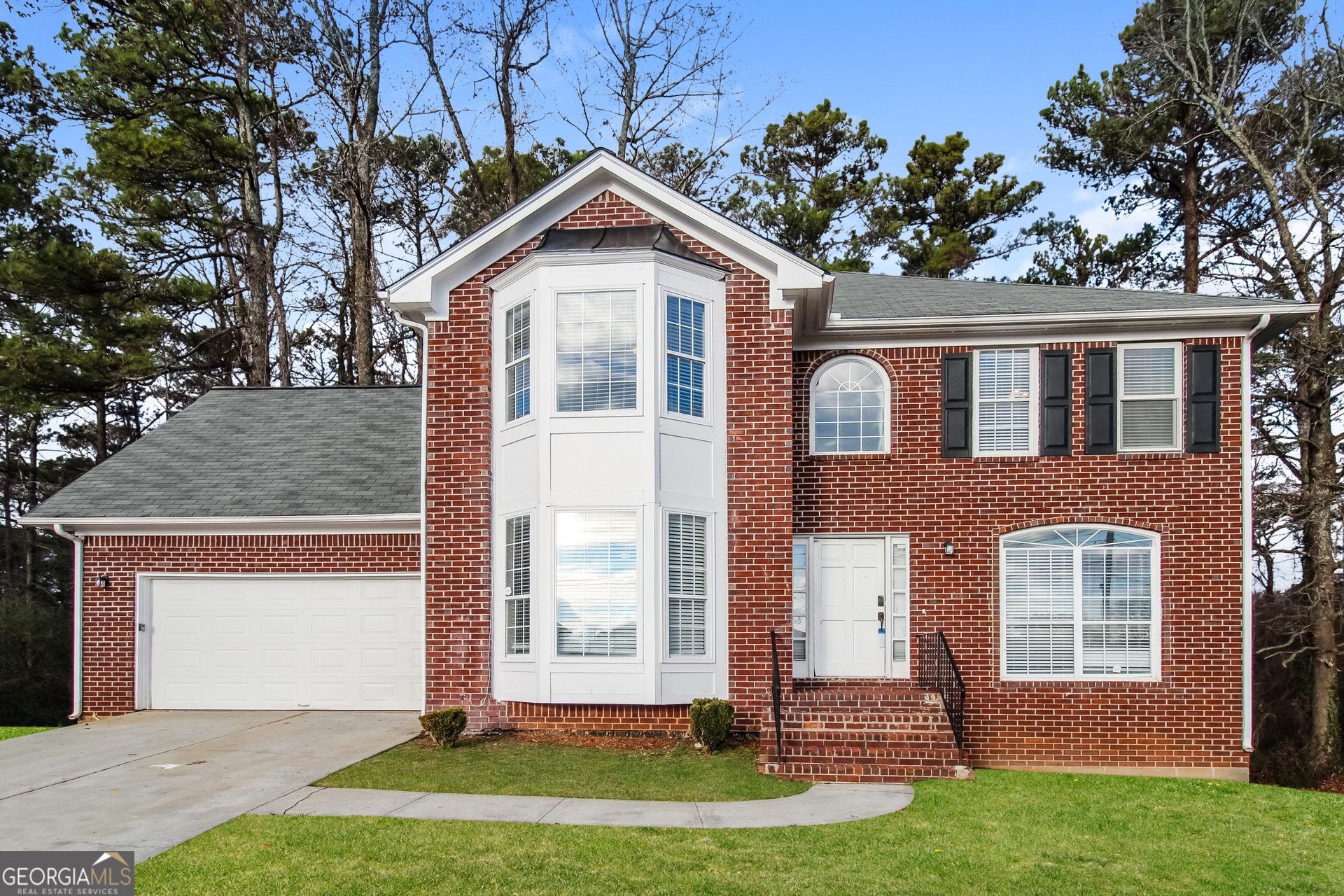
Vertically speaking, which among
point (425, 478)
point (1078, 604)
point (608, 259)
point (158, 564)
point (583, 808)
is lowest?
point (583, 808)

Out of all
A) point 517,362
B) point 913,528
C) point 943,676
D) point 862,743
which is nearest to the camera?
point 862,743

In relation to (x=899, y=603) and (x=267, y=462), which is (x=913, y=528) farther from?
(x=267, y=462)

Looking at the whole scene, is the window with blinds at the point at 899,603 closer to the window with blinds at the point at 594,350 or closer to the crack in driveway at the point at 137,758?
the window with blinds at the point at 594,350

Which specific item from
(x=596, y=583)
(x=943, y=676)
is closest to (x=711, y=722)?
(x=596, y=583)

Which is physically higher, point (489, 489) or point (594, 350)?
point (594, 350)

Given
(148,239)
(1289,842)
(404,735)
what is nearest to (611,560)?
(404,735)

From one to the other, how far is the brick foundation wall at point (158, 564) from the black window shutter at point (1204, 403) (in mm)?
10282

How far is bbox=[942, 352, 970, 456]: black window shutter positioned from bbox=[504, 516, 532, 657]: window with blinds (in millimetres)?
5305

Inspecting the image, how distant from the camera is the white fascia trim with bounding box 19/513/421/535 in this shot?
14.5 m

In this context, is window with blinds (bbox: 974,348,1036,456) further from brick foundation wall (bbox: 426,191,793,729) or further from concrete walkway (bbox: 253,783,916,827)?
concrete walkway (bbox: 253,783,916,827)

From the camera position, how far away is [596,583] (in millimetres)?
11602

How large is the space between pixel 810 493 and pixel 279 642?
25.7 ft

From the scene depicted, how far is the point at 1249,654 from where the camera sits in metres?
12.5

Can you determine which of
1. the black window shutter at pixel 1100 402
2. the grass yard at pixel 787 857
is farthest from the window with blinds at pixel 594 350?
the black window shutter at pixel 1100 402
